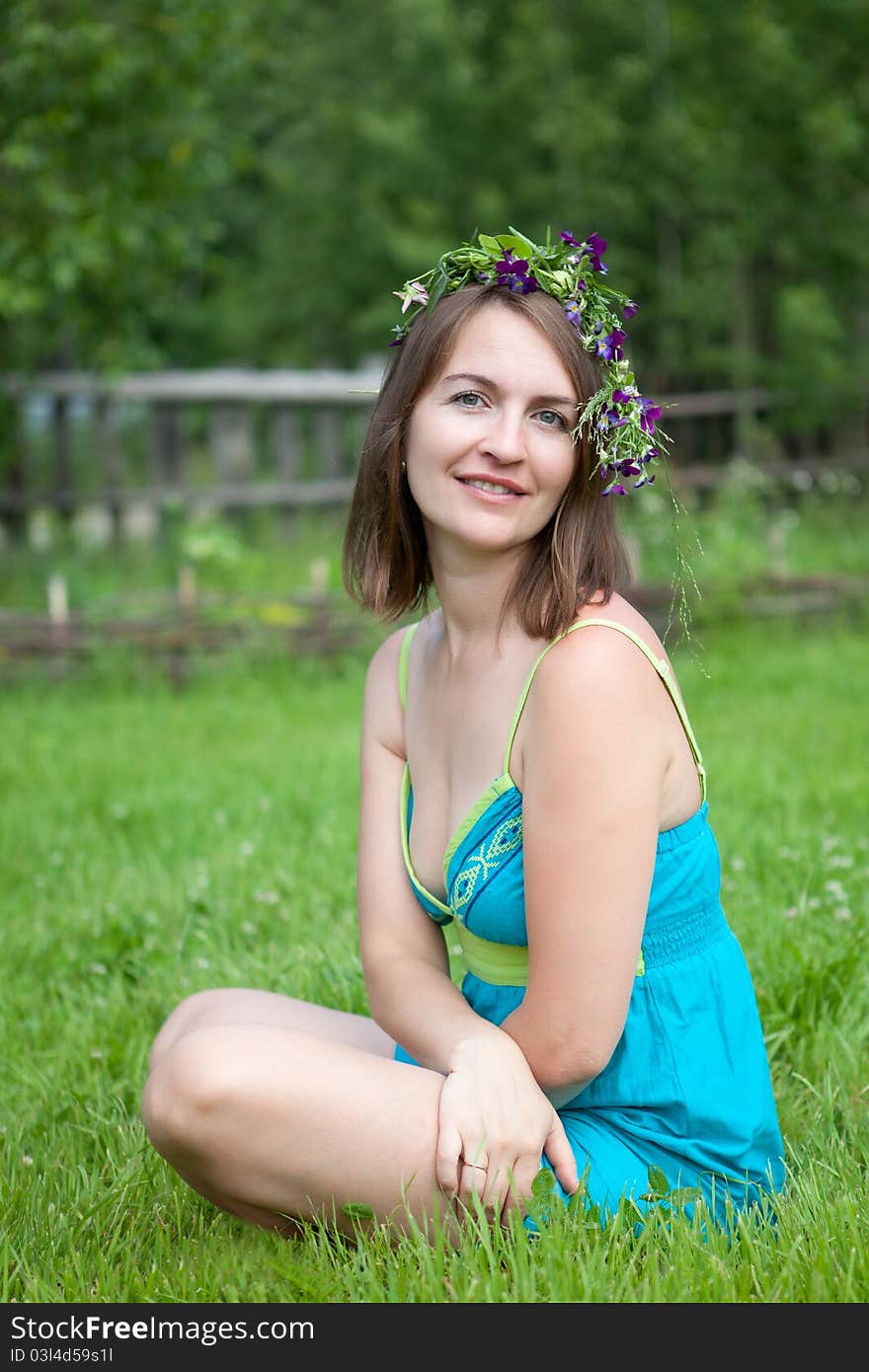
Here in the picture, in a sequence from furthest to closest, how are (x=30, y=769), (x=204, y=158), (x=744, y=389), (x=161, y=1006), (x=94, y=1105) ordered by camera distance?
(x=744, y=389) < (x=204, y=158) < (x=30, y=769) < (x=161, y=1006) < (x=94, y=1105)

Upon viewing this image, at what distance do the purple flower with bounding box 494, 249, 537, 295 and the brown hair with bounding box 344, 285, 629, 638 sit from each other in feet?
0.04

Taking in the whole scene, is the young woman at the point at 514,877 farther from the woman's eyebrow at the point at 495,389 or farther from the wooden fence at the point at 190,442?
the wooden fence at the point at 190,442

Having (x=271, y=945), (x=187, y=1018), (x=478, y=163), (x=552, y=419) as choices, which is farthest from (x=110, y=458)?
(x=552, y=419)

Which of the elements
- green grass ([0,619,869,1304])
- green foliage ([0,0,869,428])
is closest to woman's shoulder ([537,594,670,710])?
green grass ([0,619,869,1304])

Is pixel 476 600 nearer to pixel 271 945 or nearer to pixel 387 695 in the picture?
pixel 387 695

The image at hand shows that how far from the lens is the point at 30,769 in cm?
568

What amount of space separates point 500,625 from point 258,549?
8943mm

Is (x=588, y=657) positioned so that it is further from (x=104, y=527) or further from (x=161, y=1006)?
(x=104, y=527)

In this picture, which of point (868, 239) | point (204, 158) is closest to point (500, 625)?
point (204, 158)

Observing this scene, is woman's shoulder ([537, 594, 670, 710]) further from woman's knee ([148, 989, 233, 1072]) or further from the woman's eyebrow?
woman's knee ([148, 989, 233, 1072])

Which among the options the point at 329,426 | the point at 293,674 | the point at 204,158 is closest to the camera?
the point at 293,674

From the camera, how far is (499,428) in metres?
2.21

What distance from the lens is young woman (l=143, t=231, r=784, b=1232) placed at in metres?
2.06

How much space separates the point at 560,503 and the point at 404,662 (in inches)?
19.0
